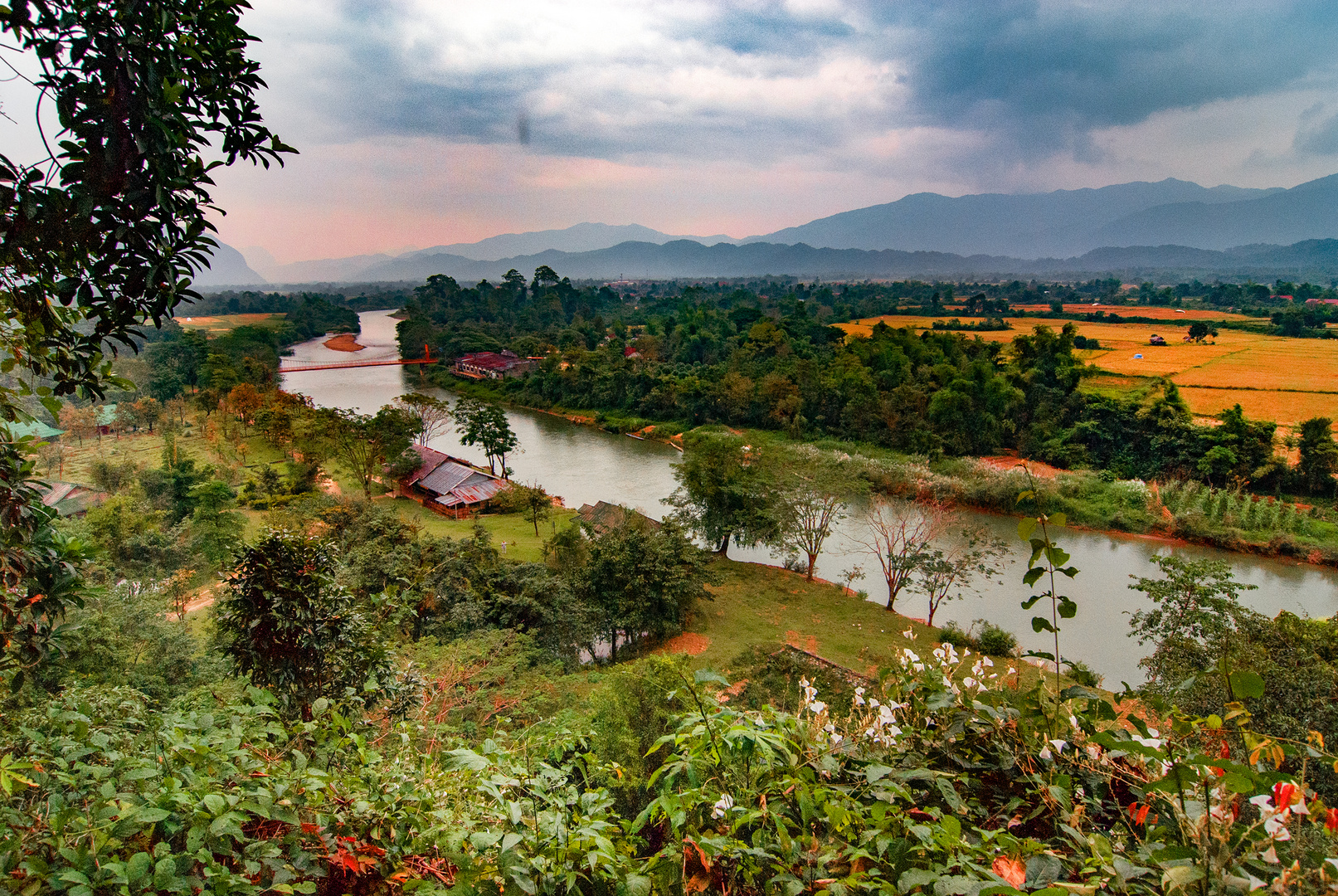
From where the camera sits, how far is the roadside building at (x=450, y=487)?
47.4 ft

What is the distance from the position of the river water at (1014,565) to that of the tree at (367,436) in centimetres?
334

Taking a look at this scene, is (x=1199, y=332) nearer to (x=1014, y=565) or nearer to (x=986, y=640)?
(x=1014, y=565)

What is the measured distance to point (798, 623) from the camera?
32.4 feet

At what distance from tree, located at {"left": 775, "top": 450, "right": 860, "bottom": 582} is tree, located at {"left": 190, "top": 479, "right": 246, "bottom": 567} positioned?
870 cm

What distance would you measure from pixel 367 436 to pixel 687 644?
34.1ft

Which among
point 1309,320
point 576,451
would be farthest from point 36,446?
point 1309,320

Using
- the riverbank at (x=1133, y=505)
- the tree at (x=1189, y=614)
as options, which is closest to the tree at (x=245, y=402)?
the riverbank at (x=1133, y=505)

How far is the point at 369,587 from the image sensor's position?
7.35 meters

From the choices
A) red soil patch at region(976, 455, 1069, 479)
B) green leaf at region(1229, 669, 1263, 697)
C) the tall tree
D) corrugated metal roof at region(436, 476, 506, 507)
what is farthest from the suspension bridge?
green leaf at region(1229, 669, 1263, 697)

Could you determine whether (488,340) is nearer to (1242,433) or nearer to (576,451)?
(576,451)

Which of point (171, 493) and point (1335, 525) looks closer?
point (171, 493)

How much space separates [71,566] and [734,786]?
177 cm

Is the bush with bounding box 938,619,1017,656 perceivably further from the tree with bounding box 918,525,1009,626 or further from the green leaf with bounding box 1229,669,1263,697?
the green leaf with bounding box 1229,669,1263,697

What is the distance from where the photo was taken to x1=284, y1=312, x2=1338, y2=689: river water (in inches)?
388
